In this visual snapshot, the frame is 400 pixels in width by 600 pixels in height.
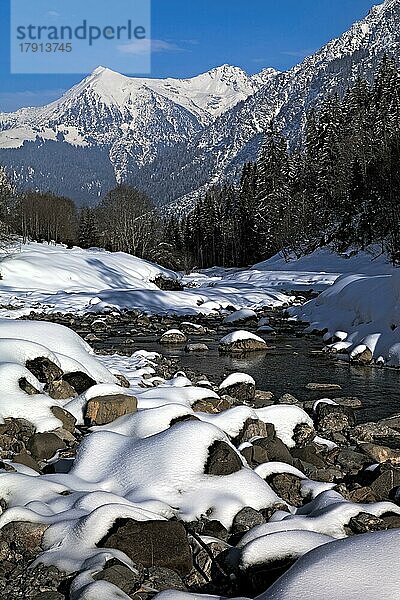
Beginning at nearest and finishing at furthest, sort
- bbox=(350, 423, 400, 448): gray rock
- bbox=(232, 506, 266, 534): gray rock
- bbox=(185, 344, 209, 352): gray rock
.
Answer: bbox=(232, 506, 266, 534): gray rock, bbox=(350, 423, 400, 448): gray rock, bbox=(185, 344, 209, 352): gray rock

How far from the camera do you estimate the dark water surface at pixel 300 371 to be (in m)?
12.5

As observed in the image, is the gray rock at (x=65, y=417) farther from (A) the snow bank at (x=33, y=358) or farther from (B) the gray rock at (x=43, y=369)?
(B) the gray rock at (x=43, y=369)

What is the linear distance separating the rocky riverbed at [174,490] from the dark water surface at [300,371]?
5.71 feet

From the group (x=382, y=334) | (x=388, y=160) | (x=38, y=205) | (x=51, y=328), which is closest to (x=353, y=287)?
(x=382, y=334)

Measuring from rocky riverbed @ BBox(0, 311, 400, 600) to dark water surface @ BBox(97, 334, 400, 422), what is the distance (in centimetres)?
174

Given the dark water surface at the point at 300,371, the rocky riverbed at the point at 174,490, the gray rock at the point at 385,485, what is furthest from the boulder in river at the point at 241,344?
the gray rock at the point at 385,485

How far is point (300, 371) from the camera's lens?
594 inches

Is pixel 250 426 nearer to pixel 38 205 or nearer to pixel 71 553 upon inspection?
pixel 71 553

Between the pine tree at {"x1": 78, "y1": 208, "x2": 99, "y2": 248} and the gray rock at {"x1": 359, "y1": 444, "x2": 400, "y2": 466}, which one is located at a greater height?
the pine tree at {"x1": 78, "y1": 208, "x2": 99, "y2": 248}

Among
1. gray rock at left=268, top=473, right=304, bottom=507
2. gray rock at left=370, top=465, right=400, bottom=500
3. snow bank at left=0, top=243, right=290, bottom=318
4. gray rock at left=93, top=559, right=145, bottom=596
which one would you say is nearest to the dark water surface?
gray rock at left=370, top=465, right=400, bottom=500

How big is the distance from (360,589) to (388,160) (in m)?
44.2

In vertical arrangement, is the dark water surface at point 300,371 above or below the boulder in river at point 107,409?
below

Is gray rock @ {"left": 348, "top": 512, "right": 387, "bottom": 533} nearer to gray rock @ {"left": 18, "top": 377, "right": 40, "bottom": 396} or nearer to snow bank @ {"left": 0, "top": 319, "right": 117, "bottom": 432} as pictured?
snow bank @ {"left": 0, "top": 319, "right": 117, "bottom": 432}

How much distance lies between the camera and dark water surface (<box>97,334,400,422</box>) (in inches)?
492
